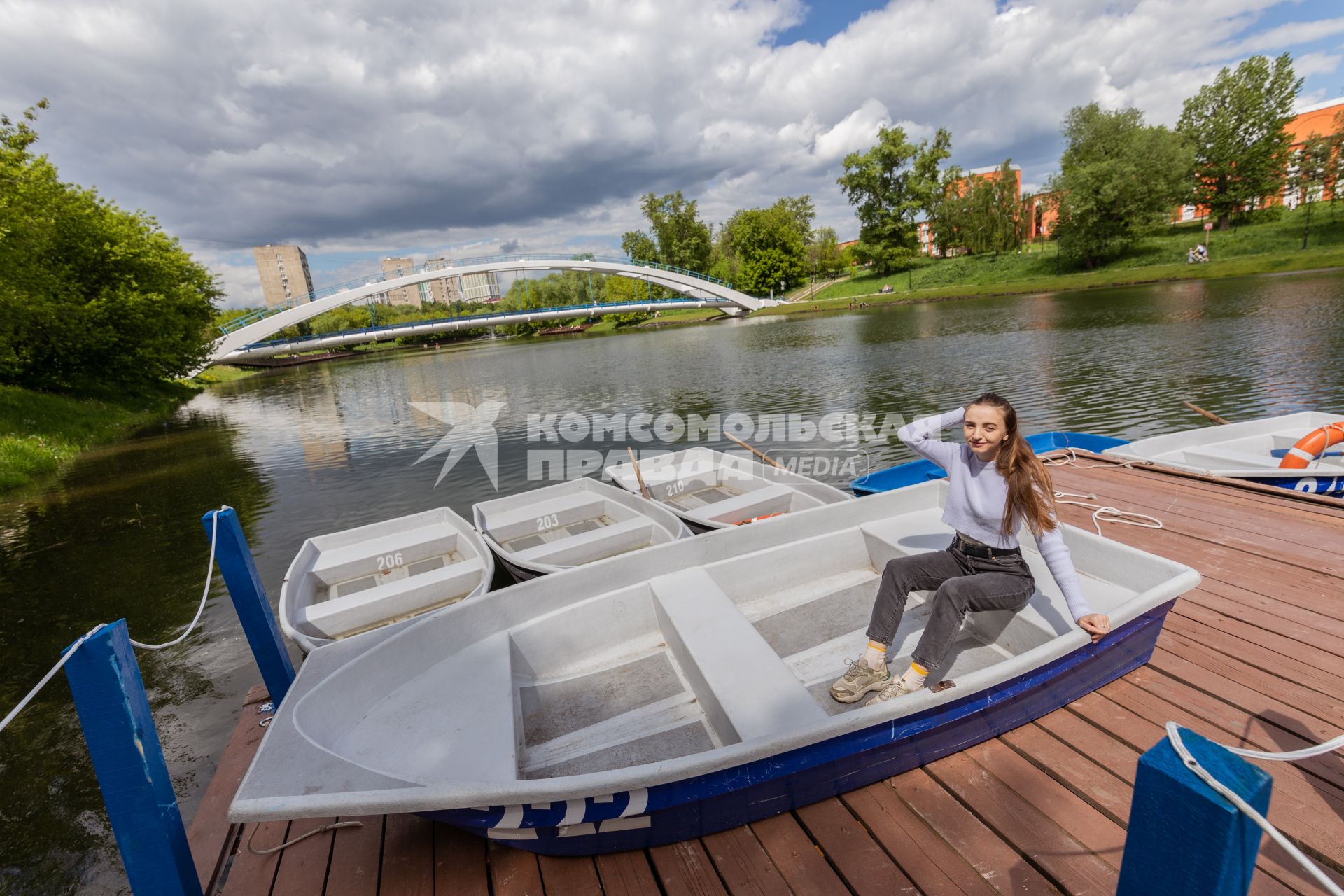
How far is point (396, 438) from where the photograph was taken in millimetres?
21391

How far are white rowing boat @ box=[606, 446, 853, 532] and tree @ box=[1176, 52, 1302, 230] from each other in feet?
231

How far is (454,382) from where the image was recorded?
38656 millimetres

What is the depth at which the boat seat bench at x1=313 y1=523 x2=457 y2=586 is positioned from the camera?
7.66m

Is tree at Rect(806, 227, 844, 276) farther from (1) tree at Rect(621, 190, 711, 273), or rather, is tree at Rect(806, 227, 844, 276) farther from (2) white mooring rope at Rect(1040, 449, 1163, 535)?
(2) white mooring rope at Rect(1040, 449, 1163, 535)

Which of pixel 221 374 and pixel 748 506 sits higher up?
pixel 221 374

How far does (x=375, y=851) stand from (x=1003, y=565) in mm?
4259

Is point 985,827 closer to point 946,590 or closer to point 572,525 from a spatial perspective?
point 946,590

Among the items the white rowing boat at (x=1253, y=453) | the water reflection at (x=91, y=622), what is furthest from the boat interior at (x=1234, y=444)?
the water reflection at (x=91, y=622)

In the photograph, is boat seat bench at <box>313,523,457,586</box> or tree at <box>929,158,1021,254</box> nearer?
boat seat bench at <box>313,523,457,586</box>

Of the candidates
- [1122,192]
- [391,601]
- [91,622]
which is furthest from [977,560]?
[1122,192]

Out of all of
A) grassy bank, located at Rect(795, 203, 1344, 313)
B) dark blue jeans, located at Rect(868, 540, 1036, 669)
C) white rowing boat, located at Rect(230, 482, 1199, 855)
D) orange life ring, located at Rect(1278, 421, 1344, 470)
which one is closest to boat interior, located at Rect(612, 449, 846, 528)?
white rowing boat, located at Rect(230, 482, 1199, 855)

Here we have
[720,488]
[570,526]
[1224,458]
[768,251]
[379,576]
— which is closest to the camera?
[379,576]

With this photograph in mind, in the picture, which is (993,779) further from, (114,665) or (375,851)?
(114,665)

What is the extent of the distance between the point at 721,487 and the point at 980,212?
242ft
